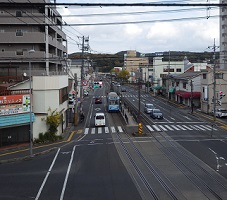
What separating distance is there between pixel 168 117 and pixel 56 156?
2463 centimetres

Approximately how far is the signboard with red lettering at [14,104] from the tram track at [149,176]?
7814 millimetres

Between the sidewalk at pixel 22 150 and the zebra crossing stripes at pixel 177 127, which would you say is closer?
the sidewalk at pixel 22 150

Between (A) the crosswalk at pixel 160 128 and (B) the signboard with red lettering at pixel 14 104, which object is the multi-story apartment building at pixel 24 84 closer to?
(B) the signboard with red lettering at pixel 14 104

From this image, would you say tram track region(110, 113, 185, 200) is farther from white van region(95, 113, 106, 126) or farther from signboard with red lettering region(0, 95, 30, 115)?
white van region(95, 113, 106, 126)

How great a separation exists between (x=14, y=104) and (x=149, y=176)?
12.8 meters

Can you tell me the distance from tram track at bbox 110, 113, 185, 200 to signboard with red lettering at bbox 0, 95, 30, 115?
781cm

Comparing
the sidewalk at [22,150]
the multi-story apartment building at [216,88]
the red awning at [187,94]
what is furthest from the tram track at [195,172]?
the red awning at [187,94]

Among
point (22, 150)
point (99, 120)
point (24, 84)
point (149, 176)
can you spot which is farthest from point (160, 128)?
point (149, 176)

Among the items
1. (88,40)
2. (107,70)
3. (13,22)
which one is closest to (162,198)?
(13,22)

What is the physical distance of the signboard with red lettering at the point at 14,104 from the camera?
75.2ft

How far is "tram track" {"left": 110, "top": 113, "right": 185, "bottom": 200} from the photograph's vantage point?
12305 mm

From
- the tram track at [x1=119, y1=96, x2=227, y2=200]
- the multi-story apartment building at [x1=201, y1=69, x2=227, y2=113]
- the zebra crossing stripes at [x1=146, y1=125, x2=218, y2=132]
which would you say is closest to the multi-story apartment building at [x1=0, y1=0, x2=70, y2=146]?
the tram track at [x1=119, y1=96, x2=227, y2=200]

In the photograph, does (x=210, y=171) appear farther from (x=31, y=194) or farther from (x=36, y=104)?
(x=36, y=104)

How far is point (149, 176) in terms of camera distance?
15.1 meters
